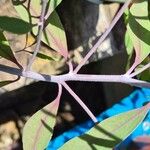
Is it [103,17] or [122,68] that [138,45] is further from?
[122,68]

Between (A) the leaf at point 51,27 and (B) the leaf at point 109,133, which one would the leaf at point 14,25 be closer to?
(A) the leaf at point 51,27

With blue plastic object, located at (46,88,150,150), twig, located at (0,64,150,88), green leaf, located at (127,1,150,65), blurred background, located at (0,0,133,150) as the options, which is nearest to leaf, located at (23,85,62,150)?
twig, located at (0,64,150,88)

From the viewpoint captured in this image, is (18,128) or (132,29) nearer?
(132,29)

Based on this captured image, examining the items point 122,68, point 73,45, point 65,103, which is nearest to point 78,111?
point 65,103

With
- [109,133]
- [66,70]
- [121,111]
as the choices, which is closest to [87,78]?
[109,133]

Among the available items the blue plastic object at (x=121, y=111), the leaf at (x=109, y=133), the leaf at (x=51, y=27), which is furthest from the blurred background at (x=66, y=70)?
the leaf at (x=109, y=133)
